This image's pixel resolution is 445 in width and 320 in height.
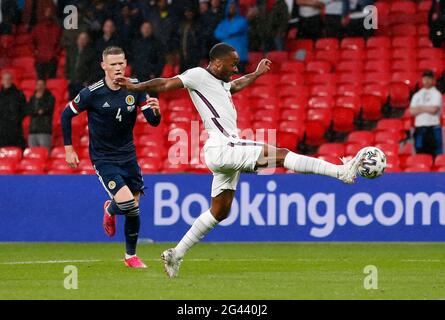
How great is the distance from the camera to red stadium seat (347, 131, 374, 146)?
718 inches

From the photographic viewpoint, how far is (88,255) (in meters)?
14.5

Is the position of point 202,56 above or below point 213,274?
above

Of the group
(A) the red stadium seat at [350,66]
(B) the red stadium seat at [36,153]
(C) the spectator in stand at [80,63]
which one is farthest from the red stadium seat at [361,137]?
(B) the red stadium seat at [36,153]

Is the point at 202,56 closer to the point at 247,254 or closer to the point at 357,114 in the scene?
the point at 357,114

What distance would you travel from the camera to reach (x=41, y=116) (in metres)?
18.9

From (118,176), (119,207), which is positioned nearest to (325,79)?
(118,176)

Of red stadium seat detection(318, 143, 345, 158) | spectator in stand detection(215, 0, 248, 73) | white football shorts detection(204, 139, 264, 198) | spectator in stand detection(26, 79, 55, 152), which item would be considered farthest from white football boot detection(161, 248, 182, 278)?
spectator in stand detection(215, 0, 248, 73)

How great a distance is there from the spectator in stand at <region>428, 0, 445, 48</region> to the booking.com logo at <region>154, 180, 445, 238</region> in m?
4.16

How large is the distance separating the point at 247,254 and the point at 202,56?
6148 mm

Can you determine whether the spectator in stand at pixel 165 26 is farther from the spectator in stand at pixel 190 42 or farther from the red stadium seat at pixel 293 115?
the red stadium seat at pixel 293 115

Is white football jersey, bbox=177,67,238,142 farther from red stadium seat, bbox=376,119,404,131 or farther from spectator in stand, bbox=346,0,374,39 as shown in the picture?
spectator in stand, bbox=346,0,374,39

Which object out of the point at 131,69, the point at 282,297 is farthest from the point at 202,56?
the point at 282,297

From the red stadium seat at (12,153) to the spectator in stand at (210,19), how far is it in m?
3.69

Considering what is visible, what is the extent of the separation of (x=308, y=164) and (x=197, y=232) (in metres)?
1.47
